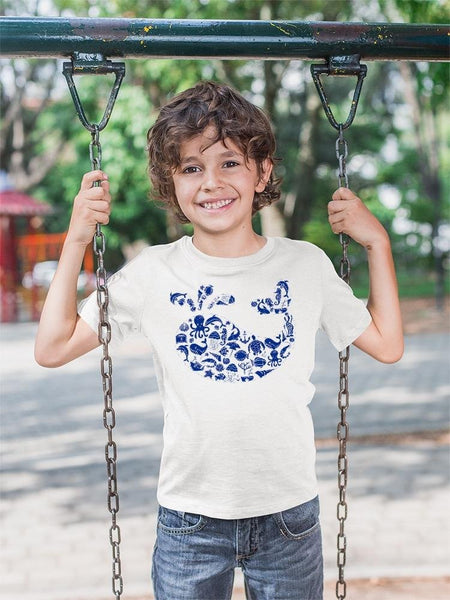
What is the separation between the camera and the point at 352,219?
2.08m

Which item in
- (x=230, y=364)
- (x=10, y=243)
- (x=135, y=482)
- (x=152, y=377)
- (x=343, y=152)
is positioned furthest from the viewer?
(x=10, y=243)

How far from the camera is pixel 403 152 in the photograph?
28328 mm

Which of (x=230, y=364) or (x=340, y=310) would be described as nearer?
(x=230, y=364)

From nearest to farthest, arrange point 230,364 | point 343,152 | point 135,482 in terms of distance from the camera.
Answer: point 230,364 < point 343,152 < point 135,482

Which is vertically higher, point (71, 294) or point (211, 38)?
point (211, 38)

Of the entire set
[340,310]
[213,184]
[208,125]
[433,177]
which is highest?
[433,177]

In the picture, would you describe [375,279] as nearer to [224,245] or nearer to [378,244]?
[378,244]

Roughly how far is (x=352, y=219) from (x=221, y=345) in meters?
0.48

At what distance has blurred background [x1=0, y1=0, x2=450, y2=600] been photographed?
163 inches

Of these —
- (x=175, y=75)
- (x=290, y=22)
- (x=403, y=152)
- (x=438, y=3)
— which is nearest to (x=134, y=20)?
(x=290, y=22)

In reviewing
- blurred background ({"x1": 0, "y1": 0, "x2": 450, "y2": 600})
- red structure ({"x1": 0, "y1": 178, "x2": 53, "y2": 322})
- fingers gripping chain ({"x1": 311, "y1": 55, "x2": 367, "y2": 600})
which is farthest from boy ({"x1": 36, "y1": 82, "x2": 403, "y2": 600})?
red structure ({"x1": 0, "y1": 178, "x2": 53, "y2": 322})

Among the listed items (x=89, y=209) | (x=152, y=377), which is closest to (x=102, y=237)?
(x=89, y=209)

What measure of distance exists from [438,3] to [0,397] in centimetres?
619

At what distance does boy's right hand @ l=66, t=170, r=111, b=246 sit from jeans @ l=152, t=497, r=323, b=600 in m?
0.68
